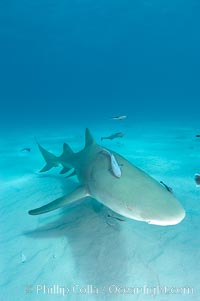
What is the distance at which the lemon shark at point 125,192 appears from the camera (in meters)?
2.13

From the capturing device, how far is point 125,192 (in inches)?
95.7

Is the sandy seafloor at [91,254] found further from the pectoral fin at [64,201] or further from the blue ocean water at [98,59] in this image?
the blue ocean water at [98,59]

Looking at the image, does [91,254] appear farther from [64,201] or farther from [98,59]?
[98,59]

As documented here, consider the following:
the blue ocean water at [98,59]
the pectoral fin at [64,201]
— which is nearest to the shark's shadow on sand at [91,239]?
the pectoral fin at [64,201]

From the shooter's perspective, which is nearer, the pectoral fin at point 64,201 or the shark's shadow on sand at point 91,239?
the shark's shadow on sand at point 91,239

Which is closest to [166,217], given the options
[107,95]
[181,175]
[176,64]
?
[181,175]

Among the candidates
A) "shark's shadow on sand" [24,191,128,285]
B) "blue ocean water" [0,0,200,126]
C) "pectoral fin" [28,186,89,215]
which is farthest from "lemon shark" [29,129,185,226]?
"blue ocean water" [0,0,200,126]

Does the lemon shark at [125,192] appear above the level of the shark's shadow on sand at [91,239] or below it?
above

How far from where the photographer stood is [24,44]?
75188 millimetres

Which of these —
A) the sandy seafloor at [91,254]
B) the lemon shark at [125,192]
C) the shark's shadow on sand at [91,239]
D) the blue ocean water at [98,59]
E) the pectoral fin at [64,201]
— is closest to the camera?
the lemon shark at [125,192]

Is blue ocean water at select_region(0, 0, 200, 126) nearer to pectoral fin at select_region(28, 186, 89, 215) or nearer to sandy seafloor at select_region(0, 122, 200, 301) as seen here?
sandy seafloor at select_region(0, 122, 200, 301)

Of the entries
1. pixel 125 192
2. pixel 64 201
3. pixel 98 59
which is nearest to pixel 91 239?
pixel 64 201

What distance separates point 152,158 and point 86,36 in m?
93.4

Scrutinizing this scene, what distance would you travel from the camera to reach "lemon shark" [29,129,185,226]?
6.99ft
